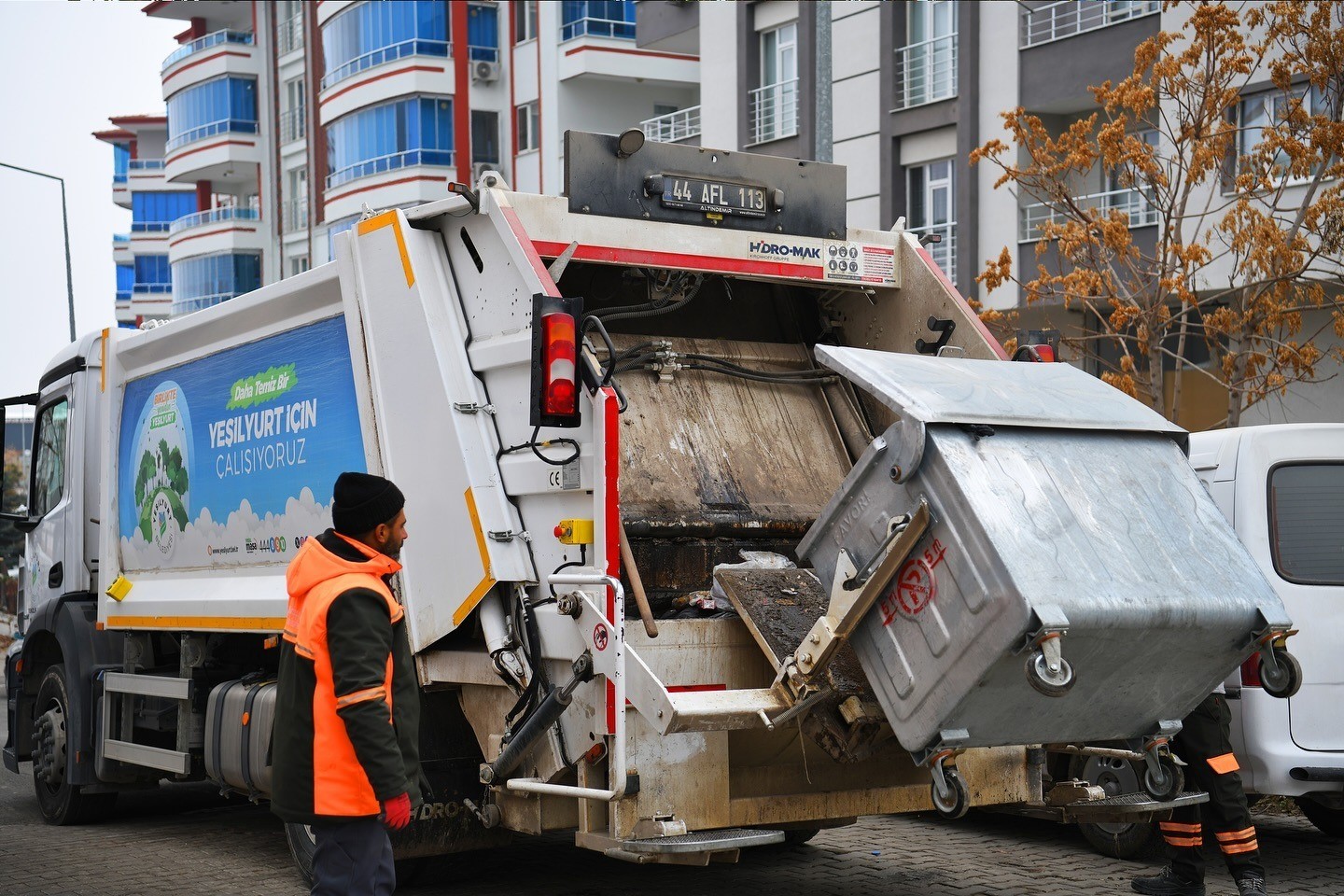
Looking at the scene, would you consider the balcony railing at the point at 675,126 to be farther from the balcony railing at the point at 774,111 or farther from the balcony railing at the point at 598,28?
the balcony railing at the point at 598,28

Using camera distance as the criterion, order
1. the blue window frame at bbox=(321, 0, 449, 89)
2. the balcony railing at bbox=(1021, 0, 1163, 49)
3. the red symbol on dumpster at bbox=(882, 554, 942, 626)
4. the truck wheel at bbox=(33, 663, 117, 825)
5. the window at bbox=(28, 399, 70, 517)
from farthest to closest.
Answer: the blue window frame at bbox=(321, 0, 449, 89)
the balcony railing at bbox=(1021, 0, 1163, 49)
the window at bbox=(28, 399, 70, 517)
the truck wheel at bbox=(33, 663, 117, 825)
the red symbol on dumpster at bbox=(882, 554, 942, 626)

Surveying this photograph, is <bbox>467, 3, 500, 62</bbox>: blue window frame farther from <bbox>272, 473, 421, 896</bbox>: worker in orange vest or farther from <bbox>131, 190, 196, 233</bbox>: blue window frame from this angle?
<bbox>272, 473, 421, 896</bbox>: worker in orange vest

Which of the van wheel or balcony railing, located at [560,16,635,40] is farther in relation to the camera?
balcony railing, located at [560,16,635,40]

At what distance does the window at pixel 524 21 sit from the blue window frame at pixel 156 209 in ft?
87.9

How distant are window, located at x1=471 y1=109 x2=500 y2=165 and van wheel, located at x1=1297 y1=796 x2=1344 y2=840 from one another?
2831 centimetres

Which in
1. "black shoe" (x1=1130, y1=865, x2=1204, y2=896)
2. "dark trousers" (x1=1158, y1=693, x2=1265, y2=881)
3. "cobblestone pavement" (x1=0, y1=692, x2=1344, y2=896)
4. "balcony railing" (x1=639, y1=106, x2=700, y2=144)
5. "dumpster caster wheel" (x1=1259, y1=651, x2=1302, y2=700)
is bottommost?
"cobblestone pavement" (x1=0, y1=692, x2=1344, y2=896)

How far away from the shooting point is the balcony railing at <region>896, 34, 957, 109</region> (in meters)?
19.5

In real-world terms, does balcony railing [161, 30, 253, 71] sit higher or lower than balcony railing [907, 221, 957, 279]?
higher

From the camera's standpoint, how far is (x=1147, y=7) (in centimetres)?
1681

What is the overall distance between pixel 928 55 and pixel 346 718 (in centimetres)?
1707

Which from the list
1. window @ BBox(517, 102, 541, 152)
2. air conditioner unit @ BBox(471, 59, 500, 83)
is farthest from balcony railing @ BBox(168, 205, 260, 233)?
window @ BBox(517, 102, 541, 152)

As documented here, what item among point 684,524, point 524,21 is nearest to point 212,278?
point 524,21

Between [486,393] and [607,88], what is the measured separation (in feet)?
90.1

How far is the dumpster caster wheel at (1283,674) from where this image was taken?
488 centimetres
